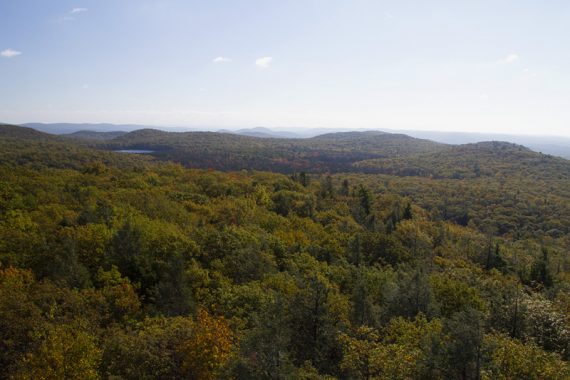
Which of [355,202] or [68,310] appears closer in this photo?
[68,310]

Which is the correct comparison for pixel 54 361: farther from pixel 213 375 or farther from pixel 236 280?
pixel 236 280

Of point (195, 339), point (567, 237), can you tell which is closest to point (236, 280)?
point (195, 339)

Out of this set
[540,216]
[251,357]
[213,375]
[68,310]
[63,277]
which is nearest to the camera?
[251,357]

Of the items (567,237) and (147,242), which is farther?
(567,237)

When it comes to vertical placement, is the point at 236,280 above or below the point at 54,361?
below

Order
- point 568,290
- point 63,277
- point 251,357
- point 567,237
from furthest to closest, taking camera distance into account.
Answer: point 567,237, point 568,290, point 63,277, point 251,357

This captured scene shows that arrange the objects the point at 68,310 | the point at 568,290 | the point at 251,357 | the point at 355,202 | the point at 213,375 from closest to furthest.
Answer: the point at 251,357 → the point at 213,375 → the point at 68,310 → the point at 568,290 → the point at 355,202

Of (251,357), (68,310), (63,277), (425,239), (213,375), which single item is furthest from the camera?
(425,239)

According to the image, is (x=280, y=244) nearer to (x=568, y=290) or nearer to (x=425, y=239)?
(x=425, y=239)

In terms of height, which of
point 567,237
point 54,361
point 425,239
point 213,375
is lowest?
point 567,237

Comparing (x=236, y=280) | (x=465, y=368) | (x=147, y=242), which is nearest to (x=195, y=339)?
(x=465, y=368)
